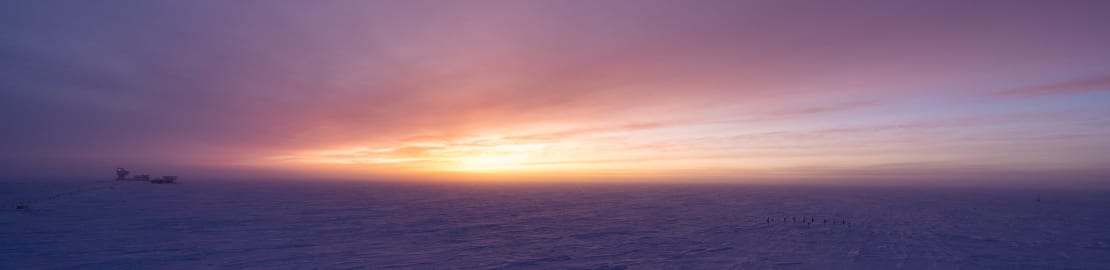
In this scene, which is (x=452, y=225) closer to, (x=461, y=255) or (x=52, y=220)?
(x=461, y=255)

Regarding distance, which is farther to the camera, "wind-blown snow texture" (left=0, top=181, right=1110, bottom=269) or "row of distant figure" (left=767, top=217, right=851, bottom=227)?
"row of distant figure" (left=767, top=217, right=851, bottom=227)

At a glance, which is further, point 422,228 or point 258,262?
point 422,228

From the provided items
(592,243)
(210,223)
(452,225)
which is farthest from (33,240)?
(592,243)

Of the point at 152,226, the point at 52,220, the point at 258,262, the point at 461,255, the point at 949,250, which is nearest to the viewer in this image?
the point at 258,262

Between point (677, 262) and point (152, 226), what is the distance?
150ft

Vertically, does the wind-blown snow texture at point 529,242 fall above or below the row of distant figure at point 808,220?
above

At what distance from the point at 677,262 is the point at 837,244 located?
15874 mm

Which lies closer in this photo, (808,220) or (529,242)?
(529,242)

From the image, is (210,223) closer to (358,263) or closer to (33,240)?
(33,240)

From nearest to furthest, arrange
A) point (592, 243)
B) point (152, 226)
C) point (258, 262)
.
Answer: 1. point (258, 262)
2. point (592, 243)
3. point (152, 226)

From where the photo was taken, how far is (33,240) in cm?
3319

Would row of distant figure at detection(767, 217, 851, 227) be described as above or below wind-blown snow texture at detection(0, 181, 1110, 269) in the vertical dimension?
below

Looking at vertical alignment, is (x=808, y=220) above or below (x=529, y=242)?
below

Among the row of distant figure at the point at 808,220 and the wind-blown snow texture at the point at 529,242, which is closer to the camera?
the wind-blown snow texture at the point at 529,242
